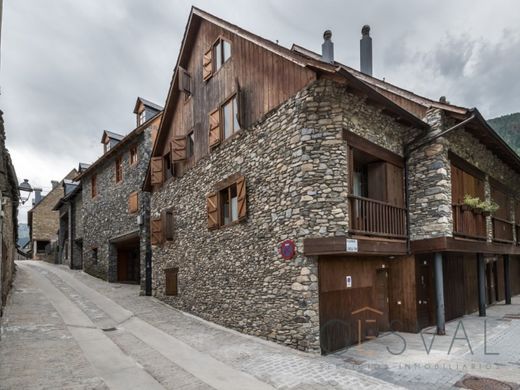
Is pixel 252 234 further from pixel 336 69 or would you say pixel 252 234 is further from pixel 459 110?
pixel 459 110

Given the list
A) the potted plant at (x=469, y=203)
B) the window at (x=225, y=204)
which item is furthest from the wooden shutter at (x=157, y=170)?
the potted plant at (x=469, y=203)

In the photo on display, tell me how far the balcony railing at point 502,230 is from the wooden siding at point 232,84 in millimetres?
10180

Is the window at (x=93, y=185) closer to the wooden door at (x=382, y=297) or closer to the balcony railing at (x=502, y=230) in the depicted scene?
the wooden door at (x=382, y=297)

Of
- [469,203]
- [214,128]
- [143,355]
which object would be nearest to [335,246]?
[143,355]

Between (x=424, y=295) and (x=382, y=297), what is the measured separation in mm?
1555

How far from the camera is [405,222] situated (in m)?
11.3

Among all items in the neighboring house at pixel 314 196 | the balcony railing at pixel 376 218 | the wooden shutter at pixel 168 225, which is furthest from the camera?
the wooden shutter at pixel 168 225

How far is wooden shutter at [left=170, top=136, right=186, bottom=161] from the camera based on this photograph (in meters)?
15.0

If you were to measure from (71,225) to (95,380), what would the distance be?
24.9 m

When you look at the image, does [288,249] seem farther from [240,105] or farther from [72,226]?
[72,226]

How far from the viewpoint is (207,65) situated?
45.5 ft

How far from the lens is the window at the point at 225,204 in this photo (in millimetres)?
11398

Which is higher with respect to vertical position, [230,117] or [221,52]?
[221,52]

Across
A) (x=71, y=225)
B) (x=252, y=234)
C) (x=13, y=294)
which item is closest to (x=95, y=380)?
(x=252, y=234)
